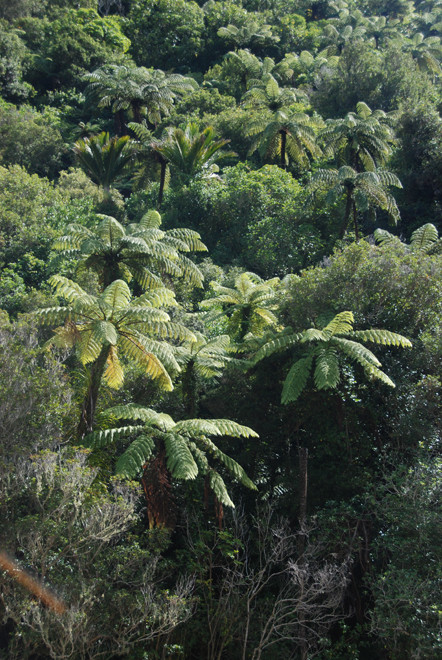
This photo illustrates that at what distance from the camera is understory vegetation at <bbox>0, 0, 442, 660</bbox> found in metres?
7.21

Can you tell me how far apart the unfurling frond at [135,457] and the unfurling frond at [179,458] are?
288 mm

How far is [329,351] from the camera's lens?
957 centimetres

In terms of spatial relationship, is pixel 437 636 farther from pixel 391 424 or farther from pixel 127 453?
pixel 127 453

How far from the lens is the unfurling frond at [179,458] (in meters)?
8.20

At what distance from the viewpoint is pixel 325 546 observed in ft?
28.1

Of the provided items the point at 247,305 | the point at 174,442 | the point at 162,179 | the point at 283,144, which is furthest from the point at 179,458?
the point at 283,144

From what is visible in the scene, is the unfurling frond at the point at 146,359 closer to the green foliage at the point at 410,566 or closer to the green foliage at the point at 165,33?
the green foliage at the point at 410,566

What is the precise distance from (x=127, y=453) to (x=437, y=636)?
468 cm

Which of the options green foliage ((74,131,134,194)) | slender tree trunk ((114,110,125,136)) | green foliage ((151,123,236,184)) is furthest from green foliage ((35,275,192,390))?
slender tree trunk ((114,110,125,136))

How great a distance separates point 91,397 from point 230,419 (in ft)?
9.61

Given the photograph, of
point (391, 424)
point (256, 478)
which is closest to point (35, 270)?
point (256, 478)

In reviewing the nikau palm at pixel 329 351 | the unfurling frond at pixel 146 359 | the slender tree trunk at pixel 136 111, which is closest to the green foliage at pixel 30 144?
the slender tree trunk at pixel 136 111

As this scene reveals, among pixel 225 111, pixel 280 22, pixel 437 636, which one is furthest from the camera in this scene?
pixel 280 22

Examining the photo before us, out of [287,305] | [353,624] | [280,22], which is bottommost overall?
[353,624]
